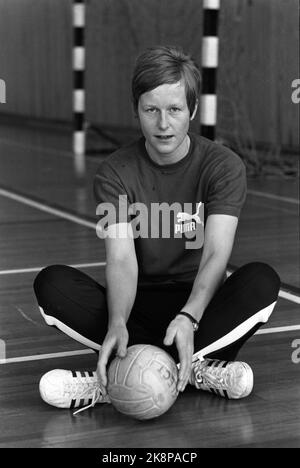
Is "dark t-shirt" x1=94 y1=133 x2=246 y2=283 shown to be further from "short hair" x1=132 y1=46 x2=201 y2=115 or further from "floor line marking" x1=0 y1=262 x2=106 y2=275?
"floor line marking" x1=0 y1=262 x2=106 y2=275

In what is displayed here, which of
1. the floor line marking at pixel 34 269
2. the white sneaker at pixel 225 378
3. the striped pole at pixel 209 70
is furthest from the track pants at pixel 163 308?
the striped pole at pixel 209 70

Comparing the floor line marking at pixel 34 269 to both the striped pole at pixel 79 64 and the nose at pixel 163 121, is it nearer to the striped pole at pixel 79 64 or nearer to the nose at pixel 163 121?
the nose at pixel 163 121

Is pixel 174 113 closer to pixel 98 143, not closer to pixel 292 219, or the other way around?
pixel 292 219

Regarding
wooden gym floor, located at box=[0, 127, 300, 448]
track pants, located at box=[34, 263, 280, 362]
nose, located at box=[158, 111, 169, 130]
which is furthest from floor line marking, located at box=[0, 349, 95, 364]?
nose, located at box=[158, 111, 169, 130]

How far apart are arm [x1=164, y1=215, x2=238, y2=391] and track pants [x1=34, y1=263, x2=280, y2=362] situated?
0.22 feet

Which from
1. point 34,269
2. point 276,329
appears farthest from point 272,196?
point 276,329

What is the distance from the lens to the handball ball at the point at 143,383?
2609 millimetres

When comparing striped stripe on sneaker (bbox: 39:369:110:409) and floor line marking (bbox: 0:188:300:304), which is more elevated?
striped stripe on sneaker (bbox: 39:369:110:409)

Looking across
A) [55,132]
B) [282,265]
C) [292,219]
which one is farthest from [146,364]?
[55,132]

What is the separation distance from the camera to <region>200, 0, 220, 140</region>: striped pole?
6.58 m

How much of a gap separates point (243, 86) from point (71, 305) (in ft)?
20.8

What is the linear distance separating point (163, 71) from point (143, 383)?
2.98 feet

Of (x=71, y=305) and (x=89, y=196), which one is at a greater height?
(x=71, y=305)

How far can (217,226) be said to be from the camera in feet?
9.52
